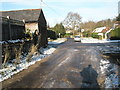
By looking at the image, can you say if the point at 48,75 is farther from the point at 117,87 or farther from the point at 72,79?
the point at 117,87

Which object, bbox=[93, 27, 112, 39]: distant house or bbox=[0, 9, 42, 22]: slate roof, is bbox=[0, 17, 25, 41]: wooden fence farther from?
bbox=[93, 27, 112, 39]: distant house

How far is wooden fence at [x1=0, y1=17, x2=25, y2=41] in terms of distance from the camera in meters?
11.3

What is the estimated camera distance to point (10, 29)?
12383 millimetres

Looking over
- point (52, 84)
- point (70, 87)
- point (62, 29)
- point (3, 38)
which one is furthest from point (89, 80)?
point (62, 29)

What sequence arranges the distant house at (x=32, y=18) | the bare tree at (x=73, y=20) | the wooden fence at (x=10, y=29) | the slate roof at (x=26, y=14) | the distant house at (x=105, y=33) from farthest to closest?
the bare tree at (x=73, y=20), the distant house at (x=105, y=33), the slate roof at (x=26, y=14), the distant house at (x=32, y=18), the wooden fence at (x=10, y=29)

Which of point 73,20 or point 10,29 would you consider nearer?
point 10,29

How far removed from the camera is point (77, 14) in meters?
59.2

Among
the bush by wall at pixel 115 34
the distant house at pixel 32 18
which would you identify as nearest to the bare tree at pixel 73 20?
the bush by wall at pixel 115 34

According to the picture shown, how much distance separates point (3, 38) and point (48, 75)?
6.29 metres

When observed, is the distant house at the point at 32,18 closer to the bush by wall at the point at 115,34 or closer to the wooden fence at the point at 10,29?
the wooden fence at the point at 10,29

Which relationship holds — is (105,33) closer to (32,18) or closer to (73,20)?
(73,20)

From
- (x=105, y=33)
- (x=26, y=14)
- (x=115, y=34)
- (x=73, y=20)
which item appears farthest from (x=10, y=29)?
(x=73, y=20)

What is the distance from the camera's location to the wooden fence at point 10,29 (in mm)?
11256

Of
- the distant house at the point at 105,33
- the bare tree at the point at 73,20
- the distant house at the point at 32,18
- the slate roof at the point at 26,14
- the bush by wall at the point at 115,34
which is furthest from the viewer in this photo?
the bare tree at the point at 73,20
